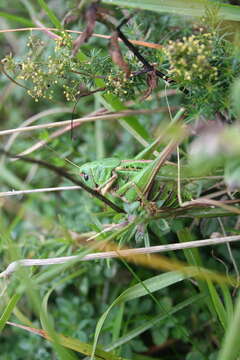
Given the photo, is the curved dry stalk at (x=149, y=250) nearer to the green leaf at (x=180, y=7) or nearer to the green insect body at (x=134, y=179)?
the green insect body at (x=134, y=179)

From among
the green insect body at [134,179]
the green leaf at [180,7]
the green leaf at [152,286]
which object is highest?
the green leaf at [180,7]

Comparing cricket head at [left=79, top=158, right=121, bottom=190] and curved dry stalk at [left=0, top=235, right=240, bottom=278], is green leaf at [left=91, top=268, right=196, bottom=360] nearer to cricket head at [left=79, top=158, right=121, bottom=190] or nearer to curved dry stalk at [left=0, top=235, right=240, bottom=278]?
curved dry stalk at [left=0, top=235, right=240, bottom=278]

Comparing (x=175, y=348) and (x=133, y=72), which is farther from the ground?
(x=133, y=72)

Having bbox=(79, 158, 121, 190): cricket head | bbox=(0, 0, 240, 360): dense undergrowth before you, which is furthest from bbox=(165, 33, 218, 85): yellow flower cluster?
bbox=(79, 158, 121, 190): cricket head

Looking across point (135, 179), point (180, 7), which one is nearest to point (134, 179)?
point (135, 179)

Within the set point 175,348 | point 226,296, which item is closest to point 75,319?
point 175,348

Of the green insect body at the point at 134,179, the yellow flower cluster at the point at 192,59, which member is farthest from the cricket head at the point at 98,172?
the yellow flower cluster at the point at 192,59

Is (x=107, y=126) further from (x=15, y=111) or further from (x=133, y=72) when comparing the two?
(x=133, y=72)
